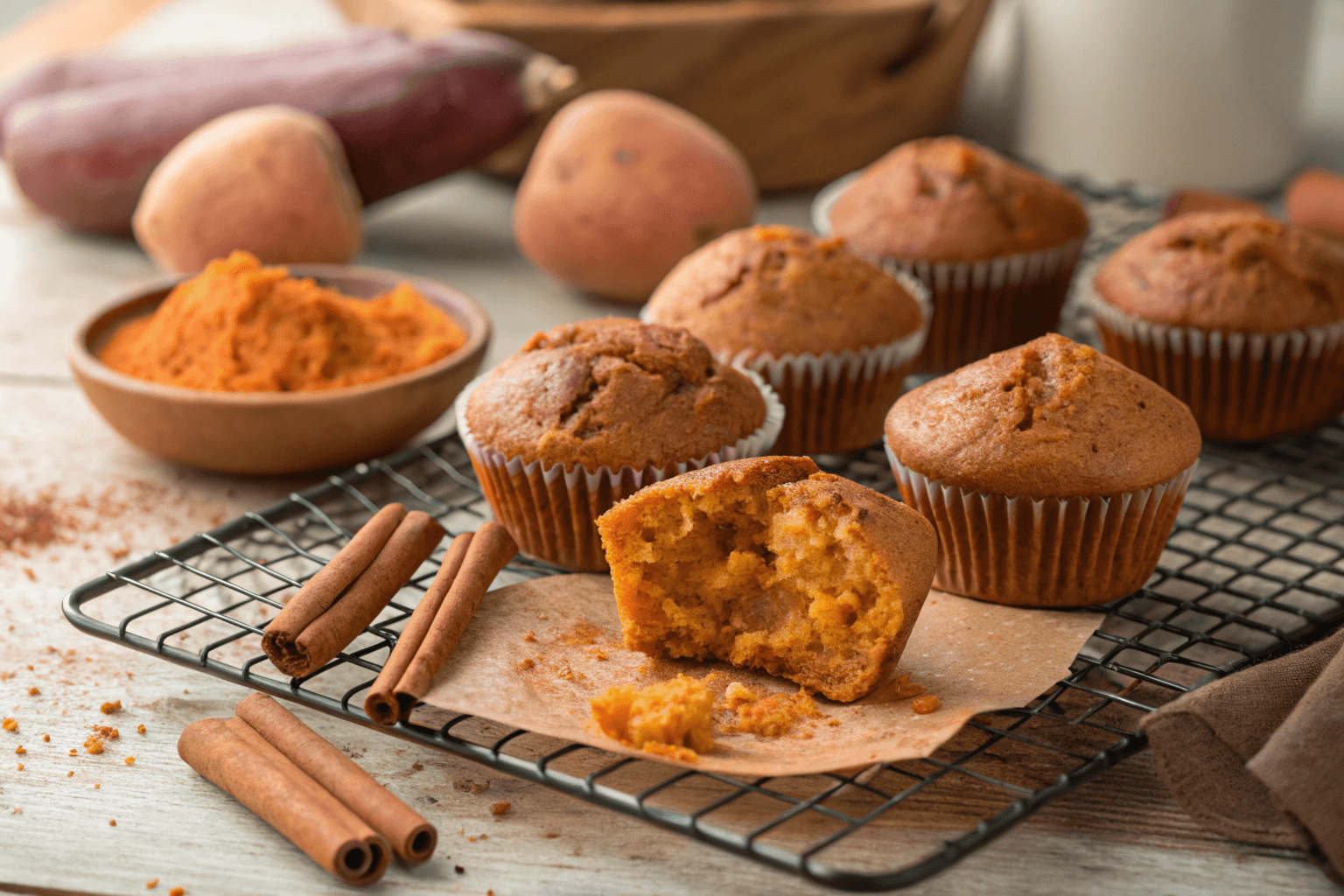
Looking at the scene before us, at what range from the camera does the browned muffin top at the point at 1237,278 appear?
281 cm

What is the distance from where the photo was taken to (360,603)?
2.09 meters

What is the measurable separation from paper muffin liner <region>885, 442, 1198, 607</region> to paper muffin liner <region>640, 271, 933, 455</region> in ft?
1.55

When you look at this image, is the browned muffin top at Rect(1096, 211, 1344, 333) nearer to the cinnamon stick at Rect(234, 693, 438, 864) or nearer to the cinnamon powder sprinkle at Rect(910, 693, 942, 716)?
the cinnamon powder sprinkle at Rect(910, 693, 942, 716)

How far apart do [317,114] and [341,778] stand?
9.31ft

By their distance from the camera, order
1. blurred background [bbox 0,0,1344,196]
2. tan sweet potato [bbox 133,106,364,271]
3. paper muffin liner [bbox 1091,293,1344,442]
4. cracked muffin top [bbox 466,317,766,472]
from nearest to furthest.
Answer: cracked muffin top [bbox 466,317,766,472] < paper muffin liner [bbox 1091,293,1344,442] < tan sweet potato [bbox 133,106,364,271] < blurred background [bbox 0,0,1344,196]

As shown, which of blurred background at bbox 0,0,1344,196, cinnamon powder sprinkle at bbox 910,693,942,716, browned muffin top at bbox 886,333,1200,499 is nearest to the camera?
cinnamon powder sprinkle at bbox 910,693,942,716

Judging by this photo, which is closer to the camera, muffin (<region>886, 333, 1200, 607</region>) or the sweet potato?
muffin (<region>886, 333, 1200, 607</region>)

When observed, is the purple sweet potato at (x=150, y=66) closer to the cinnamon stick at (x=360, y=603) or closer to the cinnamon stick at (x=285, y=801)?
the cinnamon stick at (x=360, y=603)

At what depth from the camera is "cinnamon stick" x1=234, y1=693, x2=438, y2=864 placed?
1717 mm

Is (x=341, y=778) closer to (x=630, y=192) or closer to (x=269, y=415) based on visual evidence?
(x=269, y=415)

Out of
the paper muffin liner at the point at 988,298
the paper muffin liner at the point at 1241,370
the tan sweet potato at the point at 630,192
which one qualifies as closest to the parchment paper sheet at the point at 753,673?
the paper muffin liner at the point at 1241,370

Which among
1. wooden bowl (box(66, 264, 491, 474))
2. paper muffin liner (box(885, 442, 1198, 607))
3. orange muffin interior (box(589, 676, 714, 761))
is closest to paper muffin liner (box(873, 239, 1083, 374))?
paper muffin liner (box(885, 442, 1198, 607))

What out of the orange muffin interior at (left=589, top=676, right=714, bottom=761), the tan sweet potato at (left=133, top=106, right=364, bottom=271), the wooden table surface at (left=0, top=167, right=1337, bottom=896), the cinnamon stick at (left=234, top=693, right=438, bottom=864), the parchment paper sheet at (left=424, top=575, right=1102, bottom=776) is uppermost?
the tan sweet potato at (left=133, top=106, right=364, bottom=271)

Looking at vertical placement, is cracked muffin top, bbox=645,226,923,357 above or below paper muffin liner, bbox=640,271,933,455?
above
